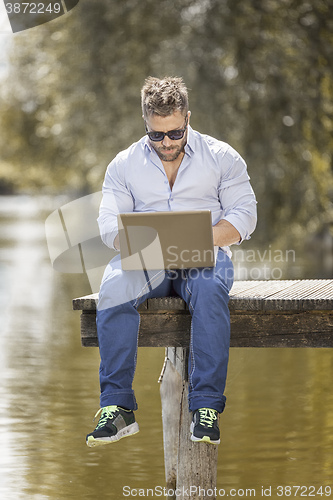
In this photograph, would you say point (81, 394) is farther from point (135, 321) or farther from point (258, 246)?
point (258, 246)

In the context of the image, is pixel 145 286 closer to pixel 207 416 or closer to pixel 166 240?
pixel 166 240

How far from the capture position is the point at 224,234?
159 inches

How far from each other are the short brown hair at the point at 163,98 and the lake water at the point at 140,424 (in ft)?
6.94

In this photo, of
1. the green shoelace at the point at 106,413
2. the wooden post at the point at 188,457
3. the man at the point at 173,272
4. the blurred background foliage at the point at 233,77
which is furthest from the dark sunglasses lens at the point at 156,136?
the blurred background foliage at the point at 233,77

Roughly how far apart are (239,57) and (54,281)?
454 cm

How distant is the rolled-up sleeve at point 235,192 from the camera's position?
4.12 meters

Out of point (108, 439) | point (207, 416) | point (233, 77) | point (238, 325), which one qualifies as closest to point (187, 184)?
point (238, 325)

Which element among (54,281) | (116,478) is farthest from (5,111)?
(116,478)

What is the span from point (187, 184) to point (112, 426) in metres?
1.05

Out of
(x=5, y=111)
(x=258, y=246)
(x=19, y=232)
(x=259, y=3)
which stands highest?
(x=259, y=3)

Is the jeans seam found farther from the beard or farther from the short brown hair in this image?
the short brown hair

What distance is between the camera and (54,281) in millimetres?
14867

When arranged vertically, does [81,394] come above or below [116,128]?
below

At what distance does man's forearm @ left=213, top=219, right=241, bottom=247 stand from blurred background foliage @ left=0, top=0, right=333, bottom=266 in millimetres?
8539
